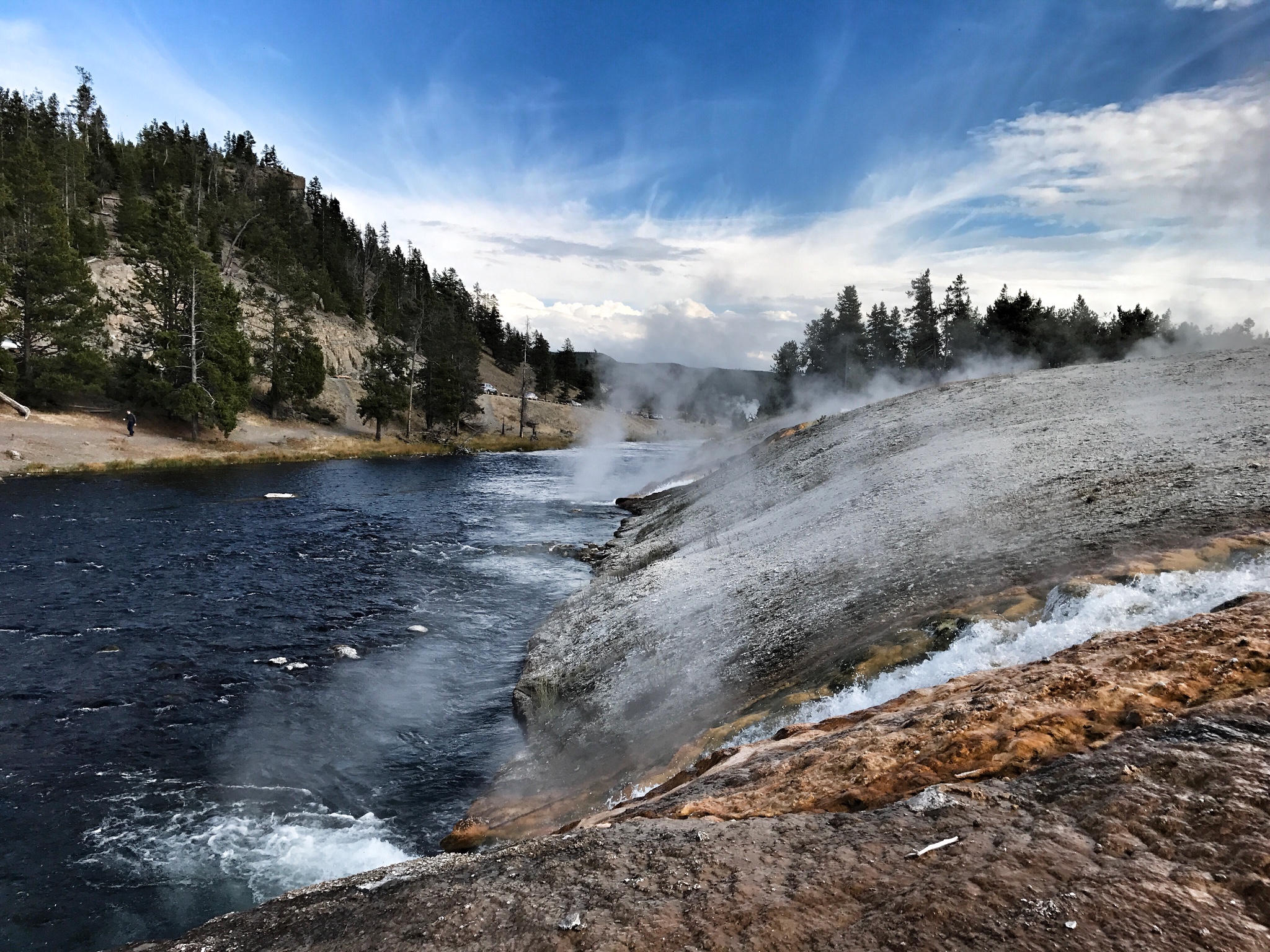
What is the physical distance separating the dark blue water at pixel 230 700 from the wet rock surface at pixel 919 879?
10.7 feet

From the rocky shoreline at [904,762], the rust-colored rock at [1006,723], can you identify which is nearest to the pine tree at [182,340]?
the rocky shoreline at [904,762]

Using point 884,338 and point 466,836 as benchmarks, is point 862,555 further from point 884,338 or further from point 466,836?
point 884,338

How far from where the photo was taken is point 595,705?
10609 mm

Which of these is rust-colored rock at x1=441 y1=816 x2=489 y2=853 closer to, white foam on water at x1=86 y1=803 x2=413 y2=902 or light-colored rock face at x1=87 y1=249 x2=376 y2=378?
white foam on water at x1=86 y1=803 x2=413 y2=902

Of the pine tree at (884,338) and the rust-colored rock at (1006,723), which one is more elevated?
the pine tree at (884,338)

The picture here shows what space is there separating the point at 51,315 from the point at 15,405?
6587 millimetres

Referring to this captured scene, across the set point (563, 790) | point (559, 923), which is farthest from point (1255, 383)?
point (559, 923)

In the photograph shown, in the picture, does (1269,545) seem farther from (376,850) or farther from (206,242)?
(206,242)

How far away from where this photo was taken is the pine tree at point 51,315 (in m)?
41.2

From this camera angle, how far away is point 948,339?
203 ft

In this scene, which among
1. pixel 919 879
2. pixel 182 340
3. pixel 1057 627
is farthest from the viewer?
pixel 182 340

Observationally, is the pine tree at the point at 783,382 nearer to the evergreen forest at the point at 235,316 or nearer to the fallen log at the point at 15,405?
the evergreen forest at the point at 235,316

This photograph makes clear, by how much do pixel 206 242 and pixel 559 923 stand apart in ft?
313

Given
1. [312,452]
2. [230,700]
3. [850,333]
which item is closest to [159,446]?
[312,452]
